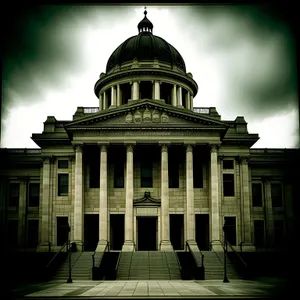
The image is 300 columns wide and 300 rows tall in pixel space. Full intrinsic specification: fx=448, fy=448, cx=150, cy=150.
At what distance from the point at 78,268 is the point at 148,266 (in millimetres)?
5282

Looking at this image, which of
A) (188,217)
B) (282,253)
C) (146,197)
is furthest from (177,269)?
(282,253)

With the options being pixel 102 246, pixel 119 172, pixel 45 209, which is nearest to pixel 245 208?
pixel 119 172

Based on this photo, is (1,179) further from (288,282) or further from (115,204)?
(115,204)

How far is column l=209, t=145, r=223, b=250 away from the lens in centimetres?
4106

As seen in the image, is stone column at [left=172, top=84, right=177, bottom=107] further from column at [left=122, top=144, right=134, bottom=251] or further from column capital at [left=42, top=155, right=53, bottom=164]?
column capital at [left=42, top=155, right=53, bottom=164]

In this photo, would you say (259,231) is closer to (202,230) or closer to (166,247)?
(202,230)

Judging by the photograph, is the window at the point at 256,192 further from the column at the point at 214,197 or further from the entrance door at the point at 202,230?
the column at the point at 214,197

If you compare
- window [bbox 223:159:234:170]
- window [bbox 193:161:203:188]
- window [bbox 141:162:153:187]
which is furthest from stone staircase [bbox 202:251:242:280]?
window [bbox 223:159:234:170]

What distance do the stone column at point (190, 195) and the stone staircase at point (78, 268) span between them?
9.48 metres

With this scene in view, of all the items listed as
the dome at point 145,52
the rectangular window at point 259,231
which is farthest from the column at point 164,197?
the dome at point 145,52

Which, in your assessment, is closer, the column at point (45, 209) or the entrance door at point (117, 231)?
the column at point (45, 209)

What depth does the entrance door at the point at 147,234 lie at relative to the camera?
45000 mm

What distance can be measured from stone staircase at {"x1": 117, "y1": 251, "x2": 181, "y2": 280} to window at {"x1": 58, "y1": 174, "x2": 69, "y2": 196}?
11.4 meters

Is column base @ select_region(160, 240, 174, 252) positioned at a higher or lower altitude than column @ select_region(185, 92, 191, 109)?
lower
